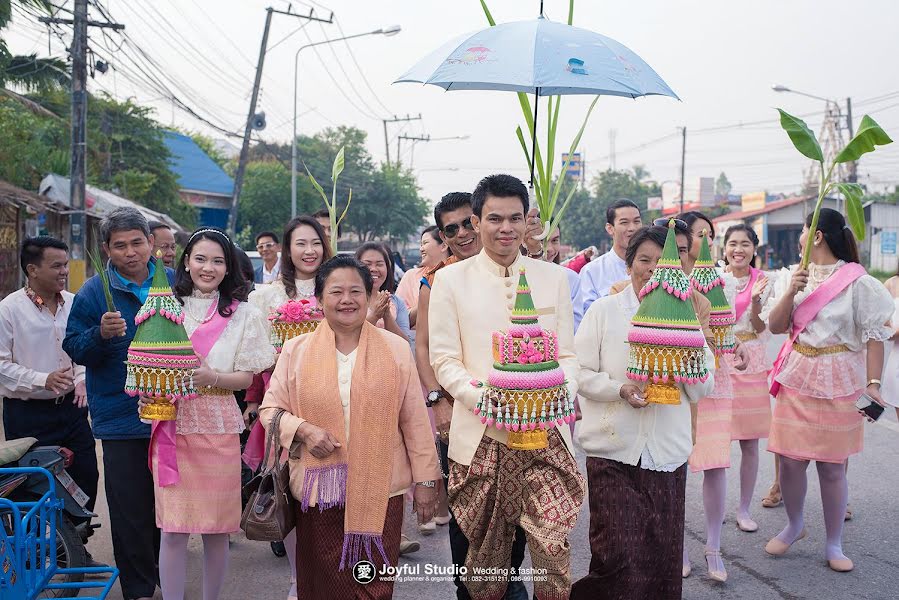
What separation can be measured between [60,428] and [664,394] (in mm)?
3529

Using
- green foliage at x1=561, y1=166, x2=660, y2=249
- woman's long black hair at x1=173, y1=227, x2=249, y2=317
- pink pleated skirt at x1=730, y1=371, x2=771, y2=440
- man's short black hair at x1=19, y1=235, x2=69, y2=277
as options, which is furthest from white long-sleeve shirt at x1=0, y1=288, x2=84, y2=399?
green foliage at x1=561, y1=166, x2=660, y2=249

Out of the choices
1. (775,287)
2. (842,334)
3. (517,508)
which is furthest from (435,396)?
(775,287)

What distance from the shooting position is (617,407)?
402 centimetres

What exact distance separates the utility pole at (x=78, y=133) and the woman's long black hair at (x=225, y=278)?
10.1 meters

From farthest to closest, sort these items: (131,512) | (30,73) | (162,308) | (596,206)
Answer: (596,206) → (30,73) → (131,512) → (162,308)

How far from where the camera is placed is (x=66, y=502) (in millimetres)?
4469

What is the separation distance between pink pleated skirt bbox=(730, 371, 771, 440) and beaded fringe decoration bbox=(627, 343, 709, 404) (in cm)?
224

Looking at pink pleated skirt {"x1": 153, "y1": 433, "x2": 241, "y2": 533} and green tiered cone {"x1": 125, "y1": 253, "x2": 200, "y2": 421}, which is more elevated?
green tiered cone {"x1": 125, "y1": 253, "x2": 200, "y2": 421}

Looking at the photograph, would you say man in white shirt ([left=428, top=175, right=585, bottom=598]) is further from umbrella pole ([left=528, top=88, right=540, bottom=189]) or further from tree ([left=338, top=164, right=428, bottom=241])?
tree ([left=338, top=164, right=428, bottom=241])

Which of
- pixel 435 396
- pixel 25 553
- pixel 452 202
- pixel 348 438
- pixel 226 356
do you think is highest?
pixel 452 202

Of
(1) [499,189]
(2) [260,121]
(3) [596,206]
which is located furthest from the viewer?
(3) [596,206]

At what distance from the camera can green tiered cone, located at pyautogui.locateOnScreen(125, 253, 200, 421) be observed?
150 inches

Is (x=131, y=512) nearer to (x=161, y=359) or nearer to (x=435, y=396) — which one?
(x=161, y=359)

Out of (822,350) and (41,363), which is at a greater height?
(822,350)
